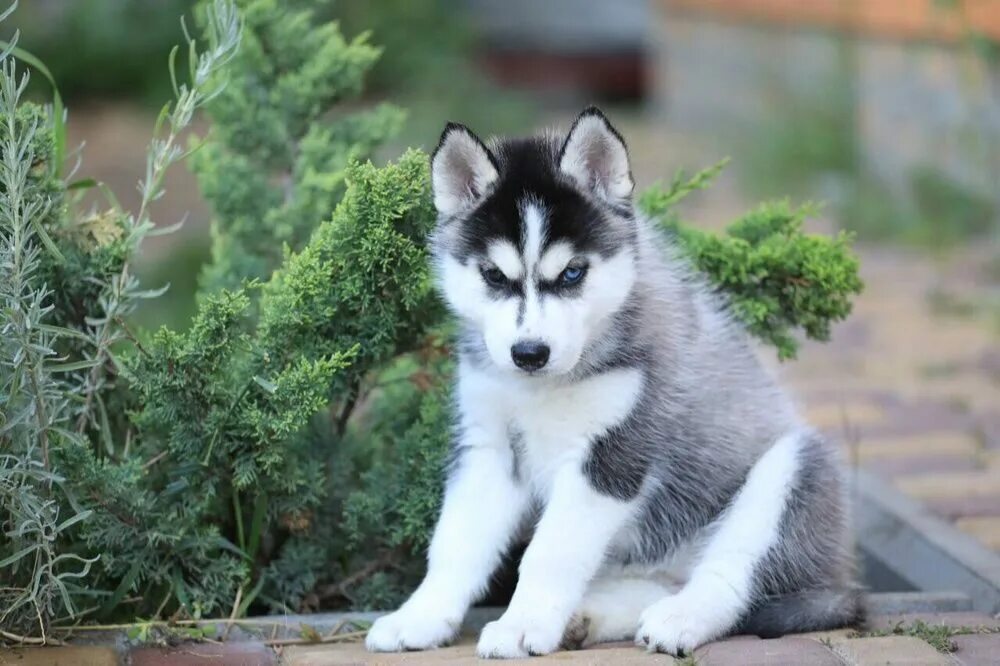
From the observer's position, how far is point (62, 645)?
10.9ft

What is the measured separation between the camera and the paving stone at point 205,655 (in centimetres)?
334

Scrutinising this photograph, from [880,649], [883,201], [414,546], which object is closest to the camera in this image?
[880,649]

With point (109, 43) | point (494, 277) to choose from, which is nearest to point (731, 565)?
point (494, 277)

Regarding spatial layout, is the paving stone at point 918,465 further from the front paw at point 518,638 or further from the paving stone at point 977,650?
the front paw at point 518,638

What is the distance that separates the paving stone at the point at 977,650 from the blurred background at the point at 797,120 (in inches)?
38.7

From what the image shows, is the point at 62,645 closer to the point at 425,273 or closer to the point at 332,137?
the point at 425,273

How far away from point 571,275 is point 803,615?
102 centimetres

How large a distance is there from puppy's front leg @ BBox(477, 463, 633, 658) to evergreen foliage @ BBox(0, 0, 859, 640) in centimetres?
51

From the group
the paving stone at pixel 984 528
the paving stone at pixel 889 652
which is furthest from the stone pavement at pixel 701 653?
the paving stone at pixel 984 528

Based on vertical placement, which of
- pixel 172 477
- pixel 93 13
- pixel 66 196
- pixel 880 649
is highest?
pixel 66 196

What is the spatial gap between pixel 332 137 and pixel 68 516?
1.75 metres

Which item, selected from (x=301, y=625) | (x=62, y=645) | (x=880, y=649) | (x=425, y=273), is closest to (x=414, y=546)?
(x=301, y=625)

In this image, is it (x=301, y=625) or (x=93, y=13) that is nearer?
(x=301, y=625)

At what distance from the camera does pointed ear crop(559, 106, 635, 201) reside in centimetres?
352
